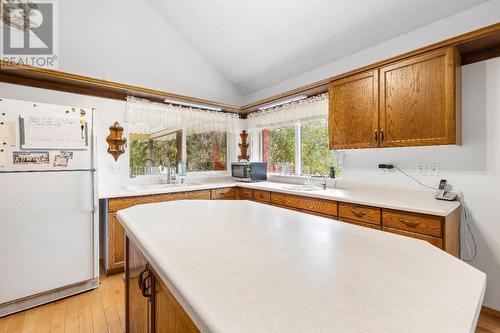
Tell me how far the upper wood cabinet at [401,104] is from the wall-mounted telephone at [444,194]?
1.28 ft

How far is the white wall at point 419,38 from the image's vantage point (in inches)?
78.0

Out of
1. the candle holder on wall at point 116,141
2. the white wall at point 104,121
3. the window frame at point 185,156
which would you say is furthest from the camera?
the window frame at point 185,156

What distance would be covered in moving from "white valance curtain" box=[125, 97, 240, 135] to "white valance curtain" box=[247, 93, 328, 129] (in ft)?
1.42

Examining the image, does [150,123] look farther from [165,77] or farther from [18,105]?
[18,105]

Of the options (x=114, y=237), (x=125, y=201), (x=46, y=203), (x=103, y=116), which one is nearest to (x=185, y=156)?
(x=103, y=116)

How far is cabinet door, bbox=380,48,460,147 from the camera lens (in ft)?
6.43

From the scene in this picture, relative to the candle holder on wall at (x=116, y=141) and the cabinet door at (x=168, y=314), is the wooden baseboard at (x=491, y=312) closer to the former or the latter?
the cabinet door at (x=168, y=314)

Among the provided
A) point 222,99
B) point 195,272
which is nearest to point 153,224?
point 195,272

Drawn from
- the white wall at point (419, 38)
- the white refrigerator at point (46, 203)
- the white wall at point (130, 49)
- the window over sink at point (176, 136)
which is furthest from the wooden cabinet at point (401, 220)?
the white wall at point (130, 49)

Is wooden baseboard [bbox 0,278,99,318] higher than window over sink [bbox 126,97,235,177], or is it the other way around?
window over sink [bbox 126,97,235,177]

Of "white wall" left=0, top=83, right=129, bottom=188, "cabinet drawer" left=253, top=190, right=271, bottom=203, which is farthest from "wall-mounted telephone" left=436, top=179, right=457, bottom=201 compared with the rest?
"white wall" left=0, top=83, right=129, bottom=188

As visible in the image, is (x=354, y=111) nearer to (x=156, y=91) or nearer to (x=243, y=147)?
(x=243, y=147)

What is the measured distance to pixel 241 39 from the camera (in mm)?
3359

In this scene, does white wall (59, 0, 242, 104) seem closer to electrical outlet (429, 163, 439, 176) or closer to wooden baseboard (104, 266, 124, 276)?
wooden baseboard (104, 266, 124, 276)
